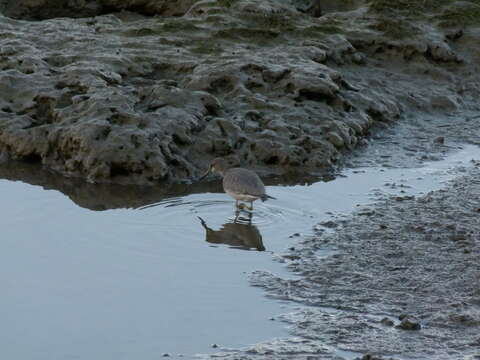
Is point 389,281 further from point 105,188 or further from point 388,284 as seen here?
point 105,188

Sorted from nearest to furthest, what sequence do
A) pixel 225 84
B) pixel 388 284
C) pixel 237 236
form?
1. pixel 388 284
2. pixel 237 236
3. pixel 225 84

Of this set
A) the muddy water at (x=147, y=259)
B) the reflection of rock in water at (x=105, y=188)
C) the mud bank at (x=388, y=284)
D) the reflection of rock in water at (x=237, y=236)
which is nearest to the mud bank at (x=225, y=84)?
the reflection of rock in water at (x=105, y=188)

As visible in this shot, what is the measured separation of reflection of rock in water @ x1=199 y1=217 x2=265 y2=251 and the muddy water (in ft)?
0.05

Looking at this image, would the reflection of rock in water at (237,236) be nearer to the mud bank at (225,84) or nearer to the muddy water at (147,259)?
the muddy water at (147,259)

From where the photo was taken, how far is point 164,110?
10859 millimetres

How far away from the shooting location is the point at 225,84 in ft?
38.1

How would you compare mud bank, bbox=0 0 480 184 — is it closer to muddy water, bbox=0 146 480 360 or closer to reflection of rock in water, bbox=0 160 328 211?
reflection of rock in water, bbox=0 160 328 211

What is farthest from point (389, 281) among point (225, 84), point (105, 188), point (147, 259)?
point (225, 84)

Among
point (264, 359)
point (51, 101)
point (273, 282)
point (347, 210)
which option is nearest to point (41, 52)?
point (51, 101)

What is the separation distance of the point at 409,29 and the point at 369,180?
4001 millimetres

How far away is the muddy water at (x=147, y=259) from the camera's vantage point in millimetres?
6684

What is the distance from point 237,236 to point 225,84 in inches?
125

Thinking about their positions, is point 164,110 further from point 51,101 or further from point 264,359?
point 264,359

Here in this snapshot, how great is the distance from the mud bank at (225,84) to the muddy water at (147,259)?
497 mm
